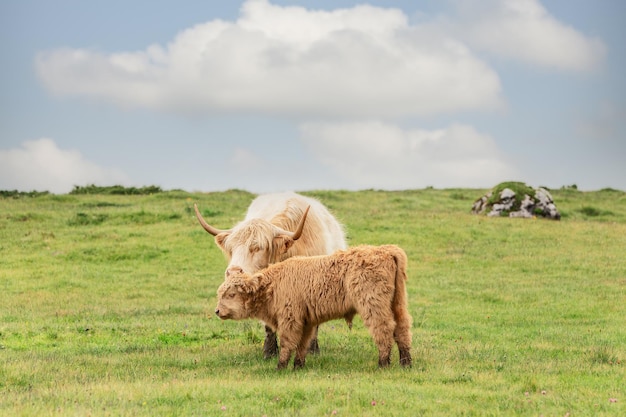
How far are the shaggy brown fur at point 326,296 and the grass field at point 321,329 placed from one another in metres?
0.54

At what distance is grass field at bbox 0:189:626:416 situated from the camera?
8.38 m

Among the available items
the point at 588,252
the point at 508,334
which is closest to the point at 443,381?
the point at 508,334

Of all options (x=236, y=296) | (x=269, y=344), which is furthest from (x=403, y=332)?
(x=269, y=344)

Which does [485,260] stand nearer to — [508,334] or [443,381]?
[508,334]

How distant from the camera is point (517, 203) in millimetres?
35625

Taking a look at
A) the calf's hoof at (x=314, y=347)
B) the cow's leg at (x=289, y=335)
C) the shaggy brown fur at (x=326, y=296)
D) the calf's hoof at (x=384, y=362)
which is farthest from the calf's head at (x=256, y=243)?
the calf's hoof at (x=384, y=362)

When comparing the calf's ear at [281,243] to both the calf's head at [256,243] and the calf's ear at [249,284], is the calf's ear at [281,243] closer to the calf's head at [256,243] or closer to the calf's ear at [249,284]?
the calf's head at [256,243]

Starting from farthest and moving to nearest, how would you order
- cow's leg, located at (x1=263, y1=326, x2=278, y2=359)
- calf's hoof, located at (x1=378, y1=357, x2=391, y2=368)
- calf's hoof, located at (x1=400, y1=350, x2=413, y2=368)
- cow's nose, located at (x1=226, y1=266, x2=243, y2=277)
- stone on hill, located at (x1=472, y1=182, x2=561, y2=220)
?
stone on hill, located at (x1=472, y1=182, x2=561, y2=220) → cow's leg, located at (x1=263, y1=326, x2=278, y2=359) → cow's nose, located at (x1=226, y1=266, x2=243, y2=277) → calf's hoof, located at (x1=400, y1=350, x2=413, y2=368) → calf's hoof, located at (x1=378, y1=357, x2=391, y2=368)

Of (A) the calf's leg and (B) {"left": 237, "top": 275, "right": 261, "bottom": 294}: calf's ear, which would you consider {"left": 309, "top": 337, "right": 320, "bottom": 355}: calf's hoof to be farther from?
(A) the calf's leg

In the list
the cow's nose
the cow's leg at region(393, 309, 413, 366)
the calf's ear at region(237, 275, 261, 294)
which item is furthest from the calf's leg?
the cow's nose

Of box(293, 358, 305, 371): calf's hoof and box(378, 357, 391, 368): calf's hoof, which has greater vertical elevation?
box(378, 357, 391, 368): calf's hoof

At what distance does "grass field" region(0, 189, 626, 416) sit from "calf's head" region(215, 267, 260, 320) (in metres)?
0.86

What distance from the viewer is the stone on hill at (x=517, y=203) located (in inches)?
1394

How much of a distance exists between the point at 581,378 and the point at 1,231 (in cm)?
2623
